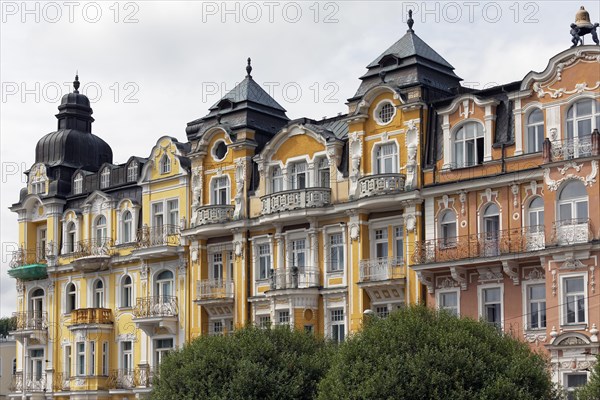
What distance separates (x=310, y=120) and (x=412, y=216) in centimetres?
829

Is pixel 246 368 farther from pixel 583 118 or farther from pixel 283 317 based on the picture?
pixel 583 118

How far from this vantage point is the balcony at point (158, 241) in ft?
195

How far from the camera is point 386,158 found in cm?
5166

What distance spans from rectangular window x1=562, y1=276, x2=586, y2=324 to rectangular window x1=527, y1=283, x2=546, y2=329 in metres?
1.87

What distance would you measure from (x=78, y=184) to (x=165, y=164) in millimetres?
7796

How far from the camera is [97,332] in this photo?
62656 mm

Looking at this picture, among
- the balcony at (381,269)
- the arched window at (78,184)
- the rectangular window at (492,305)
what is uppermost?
the arched window at (78,184)

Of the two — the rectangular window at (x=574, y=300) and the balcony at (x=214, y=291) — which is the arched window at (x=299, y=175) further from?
the rectangular window at (x=574, y=300)

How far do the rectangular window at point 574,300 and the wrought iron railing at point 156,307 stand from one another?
887 inches

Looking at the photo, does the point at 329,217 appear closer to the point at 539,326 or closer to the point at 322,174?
the point at 322,174

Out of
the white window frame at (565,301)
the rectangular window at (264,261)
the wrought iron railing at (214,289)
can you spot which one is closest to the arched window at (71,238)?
the wrought iron railing at (214,289)

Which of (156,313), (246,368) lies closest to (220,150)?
(156,313)

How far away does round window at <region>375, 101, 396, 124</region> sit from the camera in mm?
51500

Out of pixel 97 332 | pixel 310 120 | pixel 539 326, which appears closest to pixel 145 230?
pixel 97 332
